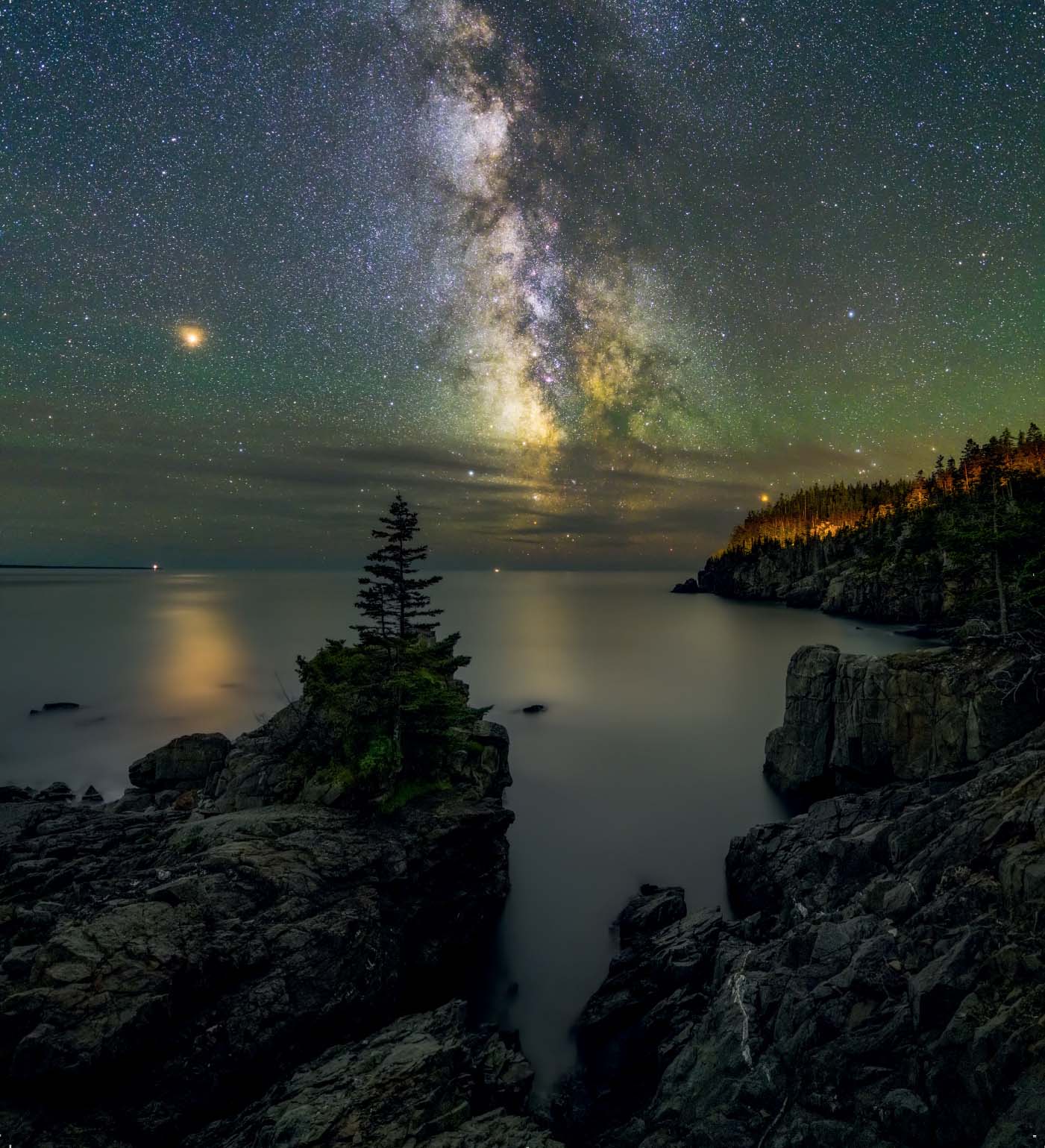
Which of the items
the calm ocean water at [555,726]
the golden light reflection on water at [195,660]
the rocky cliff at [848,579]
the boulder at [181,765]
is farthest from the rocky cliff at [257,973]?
the golden light reflection on water at [195,660]

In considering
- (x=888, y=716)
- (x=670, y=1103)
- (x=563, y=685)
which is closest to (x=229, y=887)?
(x=670, y=1103)

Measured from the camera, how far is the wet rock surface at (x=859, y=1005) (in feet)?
23.5

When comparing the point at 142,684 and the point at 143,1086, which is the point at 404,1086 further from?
the point at 142,684

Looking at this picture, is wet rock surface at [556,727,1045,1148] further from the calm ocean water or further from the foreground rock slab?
the foreground rock slab

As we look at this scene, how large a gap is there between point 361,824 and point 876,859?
1534cm

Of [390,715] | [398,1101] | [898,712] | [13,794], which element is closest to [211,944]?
[398,1101]


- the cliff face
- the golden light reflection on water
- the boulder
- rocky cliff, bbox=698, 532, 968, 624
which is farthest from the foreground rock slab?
the golden light reflection on water

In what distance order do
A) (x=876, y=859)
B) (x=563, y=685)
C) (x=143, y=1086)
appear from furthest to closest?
(x=563, y=685) → (x=876, y=859) → (x=143, y=1086)

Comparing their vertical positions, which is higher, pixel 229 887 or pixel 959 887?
pixel 959 887

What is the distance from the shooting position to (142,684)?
4850 cm

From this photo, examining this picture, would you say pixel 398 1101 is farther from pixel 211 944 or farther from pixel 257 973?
pixel 211 944

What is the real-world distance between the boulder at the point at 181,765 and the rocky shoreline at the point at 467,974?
5263 mm

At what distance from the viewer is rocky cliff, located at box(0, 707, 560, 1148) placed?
30.1ft

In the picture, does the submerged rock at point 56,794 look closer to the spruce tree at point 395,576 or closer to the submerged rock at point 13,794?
the submerged rock at point 13,794
